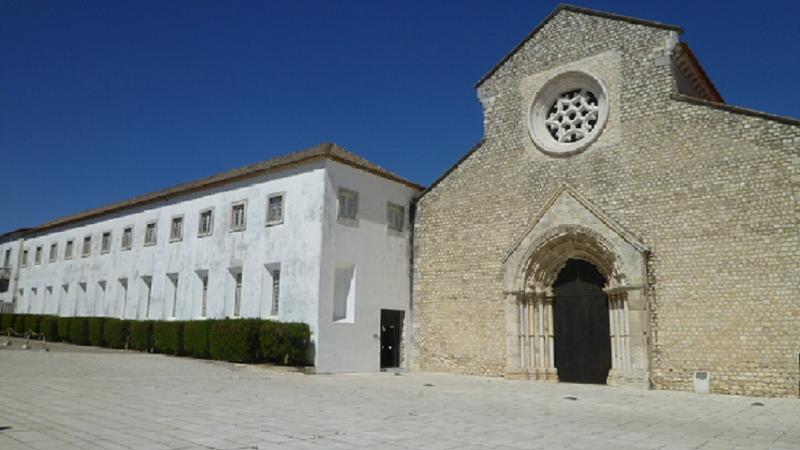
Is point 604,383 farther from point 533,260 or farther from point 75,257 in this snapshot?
point 75,257

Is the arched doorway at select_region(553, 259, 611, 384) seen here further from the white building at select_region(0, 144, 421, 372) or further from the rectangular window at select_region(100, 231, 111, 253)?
the rectangular window at select_region(100, 231, 111, 253)

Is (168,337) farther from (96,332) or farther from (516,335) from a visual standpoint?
(516,335)

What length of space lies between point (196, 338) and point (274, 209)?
203 inches

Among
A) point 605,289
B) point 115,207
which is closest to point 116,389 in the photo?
point 605,289

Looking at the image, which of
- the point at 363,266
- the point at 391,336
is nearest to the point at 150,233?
the point at 363,266

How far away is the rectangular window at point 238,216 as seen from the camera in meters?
20.6

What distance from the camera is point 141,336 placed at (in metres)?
22.4

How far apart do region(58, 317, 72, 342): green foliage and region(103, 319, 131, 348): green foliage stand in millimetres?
3645

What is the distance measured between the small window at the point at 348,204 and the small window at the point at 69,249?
2024cm

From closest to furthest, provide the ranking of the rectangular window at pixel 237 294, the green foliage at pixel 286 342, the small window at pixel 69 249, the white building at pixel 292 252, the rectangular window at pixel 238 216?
the green foliage at pixel 286 342 → the white building at pixel 292 252 → the rectangular window at pixel 237 294 → the rectangular window at pixel 238 216 → the small window at pixel 69 249

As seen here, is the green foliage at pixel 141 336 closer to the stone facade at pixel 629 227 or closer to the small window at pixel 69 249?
the stone facade at pixel 629 227

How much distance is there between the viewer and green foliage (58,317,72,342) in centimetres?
2669

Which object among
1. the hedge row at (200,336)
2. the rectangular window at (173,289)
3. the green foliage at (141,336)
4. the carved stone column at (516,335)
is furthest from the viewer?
the rectangular window at (173,289)

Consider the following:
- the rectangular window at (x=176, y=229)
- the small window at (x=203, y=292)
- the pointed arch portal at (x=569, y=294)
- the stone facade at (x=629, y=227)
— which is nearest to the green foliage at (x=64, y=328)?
the rectangular window at (x=176, y=229)
